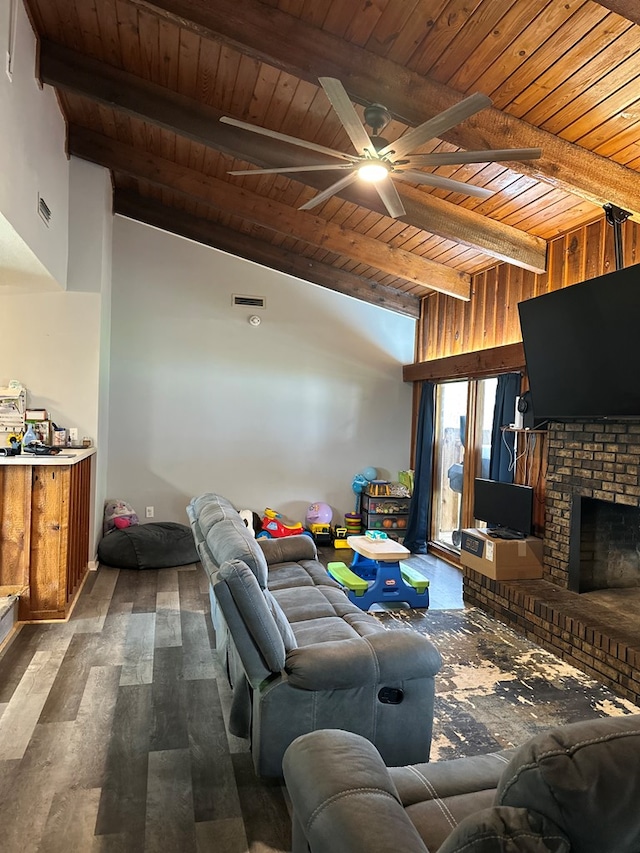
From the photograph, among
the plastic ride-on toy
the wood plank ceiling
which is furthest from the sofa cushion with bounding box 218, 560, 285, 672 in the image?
the plastic ride-on toy

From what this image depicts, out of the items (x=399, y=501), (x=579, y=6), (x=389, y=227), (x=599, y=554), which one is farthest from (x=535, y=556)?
(x=579, y=6)

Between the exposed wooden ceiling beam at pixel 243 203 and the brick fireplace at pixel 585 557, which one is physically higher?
the exposed wooden ceiling beam at pixel 243 203

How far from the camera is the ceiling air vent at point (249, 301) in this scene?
255 inches

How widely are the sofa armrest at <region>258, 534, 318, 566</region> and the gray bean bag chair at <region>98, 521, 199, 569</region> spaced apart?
Result: 1720 millimetres

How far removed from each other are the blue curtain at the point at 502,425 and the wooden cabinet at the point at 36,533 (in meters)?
3.54

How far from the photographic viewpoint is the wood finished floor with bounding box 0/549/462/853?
1936 millimetres

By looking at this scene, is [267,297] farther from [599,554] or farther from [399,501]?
[599,554]

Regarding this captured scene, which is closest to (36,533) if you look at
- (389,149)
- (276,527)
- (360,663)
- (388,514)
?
(360,663)

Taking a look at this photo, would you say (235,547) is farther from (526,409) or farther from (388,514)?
(388,514)

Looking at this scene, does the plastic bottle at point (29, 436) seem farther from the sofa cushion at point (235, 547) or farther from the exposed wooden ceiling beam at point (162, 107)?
the exposed wooden ceiling beam at point (162, 107)

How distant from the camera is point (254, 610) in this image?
209cm

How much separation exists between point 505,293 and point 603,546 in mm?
2391

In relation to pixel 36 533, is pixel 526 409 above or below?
above

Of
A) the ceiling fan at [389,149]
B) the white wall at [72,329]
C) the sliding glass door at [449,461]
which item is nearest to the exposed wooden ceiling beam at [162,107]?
the ceiling fan at [389,149]
